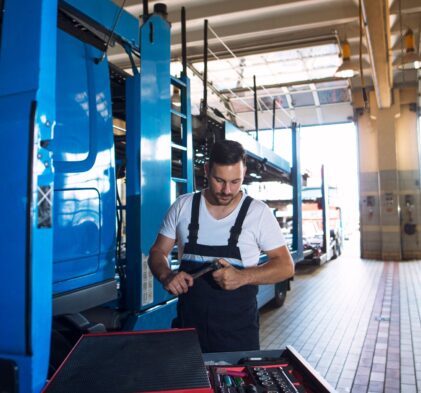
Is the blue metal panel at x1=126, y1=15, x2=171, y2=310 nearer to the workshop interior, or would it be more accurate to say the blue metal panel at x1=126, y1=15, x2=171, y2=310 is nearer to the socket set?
the workshop interior

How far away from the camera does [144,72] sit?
2.82 m

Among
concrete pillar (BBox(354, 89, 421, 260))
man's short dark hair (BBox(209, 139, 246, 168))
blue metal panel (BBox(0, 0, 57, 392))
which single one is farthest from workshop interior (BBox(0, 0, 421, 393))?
concrete pillar (BBox(354, 89, 421, 260))

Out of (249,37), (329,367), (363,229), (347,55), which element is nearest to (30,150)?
(329,367)

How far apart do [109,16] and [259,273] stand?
→ 5.88 ft

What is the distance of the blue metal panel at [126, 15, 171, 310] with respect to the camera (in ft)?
9.02

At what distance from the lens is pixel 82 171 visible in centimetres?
211

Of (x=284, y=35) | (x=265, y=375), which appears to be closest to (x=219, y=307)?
(x=265, y=375)

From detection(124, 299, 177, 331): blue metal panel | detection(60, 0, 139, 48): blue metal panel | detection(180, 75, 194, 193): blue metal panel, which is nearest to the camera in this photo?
detection(60, 0, 139, 48): blue metal panel

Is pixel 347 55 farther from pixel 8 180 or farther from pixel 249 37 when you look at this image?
pixel 8 180

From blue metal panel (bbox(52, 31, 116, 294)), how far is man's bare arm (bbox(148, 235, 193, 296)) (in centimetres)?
29

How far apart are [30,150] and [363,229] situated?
14171 millimetres

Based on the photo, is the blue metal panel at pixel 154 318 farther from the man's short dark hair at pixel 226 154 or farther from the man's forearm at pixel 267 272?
the man's short dark hair at pixel 226 154

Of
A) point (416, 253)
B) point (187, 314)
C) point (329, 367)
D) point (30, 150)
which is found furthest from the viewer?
point (416, 253)

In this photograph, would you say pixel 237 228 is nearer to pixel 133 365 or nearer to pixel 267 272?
pixel 267 272
